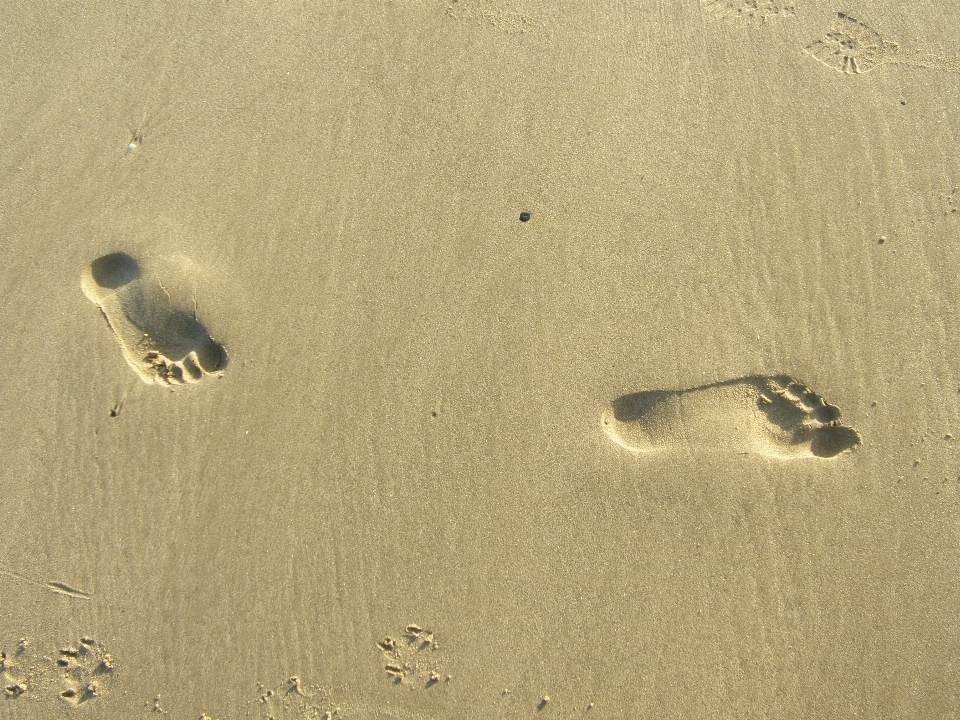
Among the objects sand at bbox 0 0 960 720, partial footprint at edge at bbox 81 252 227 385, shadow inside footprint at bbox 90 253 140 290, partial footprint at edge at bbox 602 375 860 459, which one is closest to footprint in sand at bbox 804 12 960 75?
sand at bbox 0 0 960 720

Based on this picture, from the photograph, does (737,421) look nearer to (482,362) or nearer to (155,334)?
(482,362)

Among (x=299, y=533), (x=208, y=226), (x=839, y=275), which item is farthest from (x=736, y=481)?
(x=208, y=226)

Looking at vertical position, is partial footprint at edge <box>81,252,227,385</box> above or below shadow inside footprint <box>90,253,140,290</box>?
below

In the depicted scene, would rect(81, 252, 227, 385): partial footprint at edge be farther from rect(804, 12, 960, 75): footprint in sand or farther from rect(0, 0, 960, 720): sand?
rect(804, 12, 960, 75): footprint in sand

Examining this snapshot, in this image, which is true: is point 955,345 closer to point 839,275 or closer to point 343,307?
point 839,275

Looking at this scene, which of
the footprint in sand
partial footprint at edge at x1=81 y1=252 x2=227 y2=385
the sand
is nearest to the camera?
the sand

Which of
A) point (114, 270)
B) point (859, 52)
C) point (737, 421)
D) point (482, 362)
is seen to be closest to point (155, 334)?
point (114, 270)
